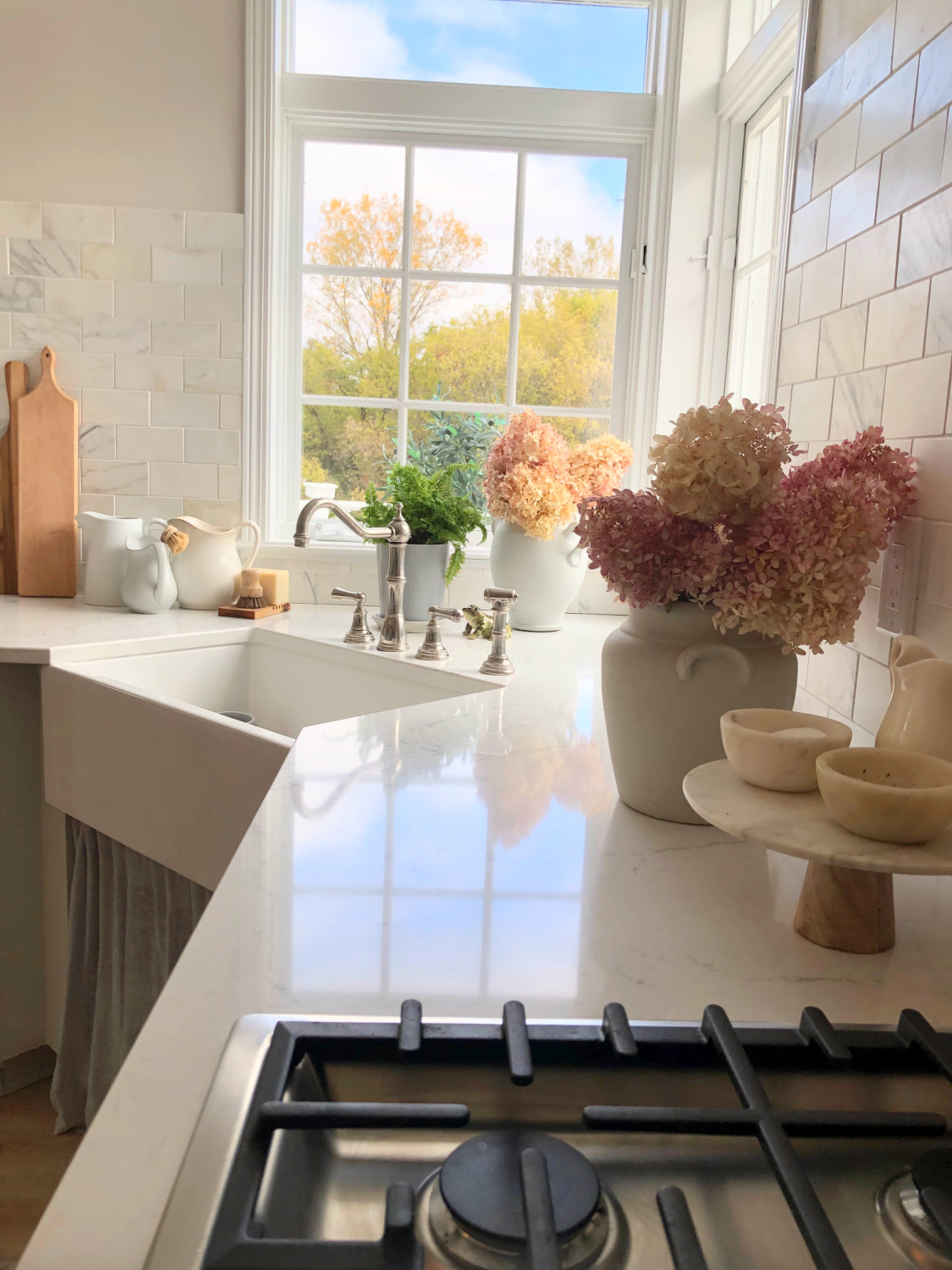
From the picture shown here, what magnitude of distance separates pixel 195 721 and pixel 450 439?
1.30 meters

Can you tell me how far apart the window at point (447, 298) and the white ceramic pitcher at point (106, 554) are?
51 cm

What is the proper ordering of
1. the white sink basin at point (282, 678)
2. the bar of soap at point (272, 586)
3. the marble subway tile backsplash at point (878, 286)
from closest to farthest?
1. the marble subway tile backsplash at point (878, 286)
2. the white sink basin at point (282, 678)
3. the bar of soap at point (272, 586)

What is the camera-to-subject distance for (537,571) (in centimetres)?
204

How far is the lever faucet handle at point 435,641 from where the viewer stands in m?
1.76

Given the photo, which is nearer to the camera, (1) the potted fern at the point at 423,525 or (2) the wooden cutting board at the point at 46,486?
(1) the potted fern at the point at 423,525

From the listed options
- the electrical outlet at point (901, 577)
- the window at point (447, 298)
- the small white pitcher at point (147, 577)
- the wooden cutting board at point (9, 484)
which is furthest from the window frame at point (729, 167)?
the wooden cutting board at point (9, 484)

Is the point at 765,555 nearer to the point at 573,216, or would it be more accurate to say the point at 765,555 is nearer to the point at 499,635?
the point at 499,635

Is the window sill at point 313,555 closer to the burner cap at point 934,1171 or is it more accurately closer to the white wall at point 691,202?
the white wall at point 691,202

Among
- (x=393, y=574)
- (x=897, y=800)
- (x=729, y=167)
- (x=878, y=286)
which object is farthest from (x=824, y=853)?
(x=729, y=167)

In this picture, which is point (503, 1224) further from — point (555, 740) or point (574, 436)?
point (574, 436)

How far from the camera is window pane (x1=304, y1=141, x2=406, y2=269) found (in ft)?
7.84

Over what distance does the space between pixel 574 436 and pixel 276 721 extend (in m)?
1.05

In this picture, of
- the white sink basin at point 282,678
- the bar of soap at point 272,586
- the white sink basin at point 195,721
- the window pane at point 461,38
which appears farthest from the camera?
the window pane at point 461,38

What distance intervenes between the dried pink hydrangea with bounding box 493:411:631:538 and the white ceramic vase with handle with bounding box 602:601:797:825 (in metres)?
0.99
